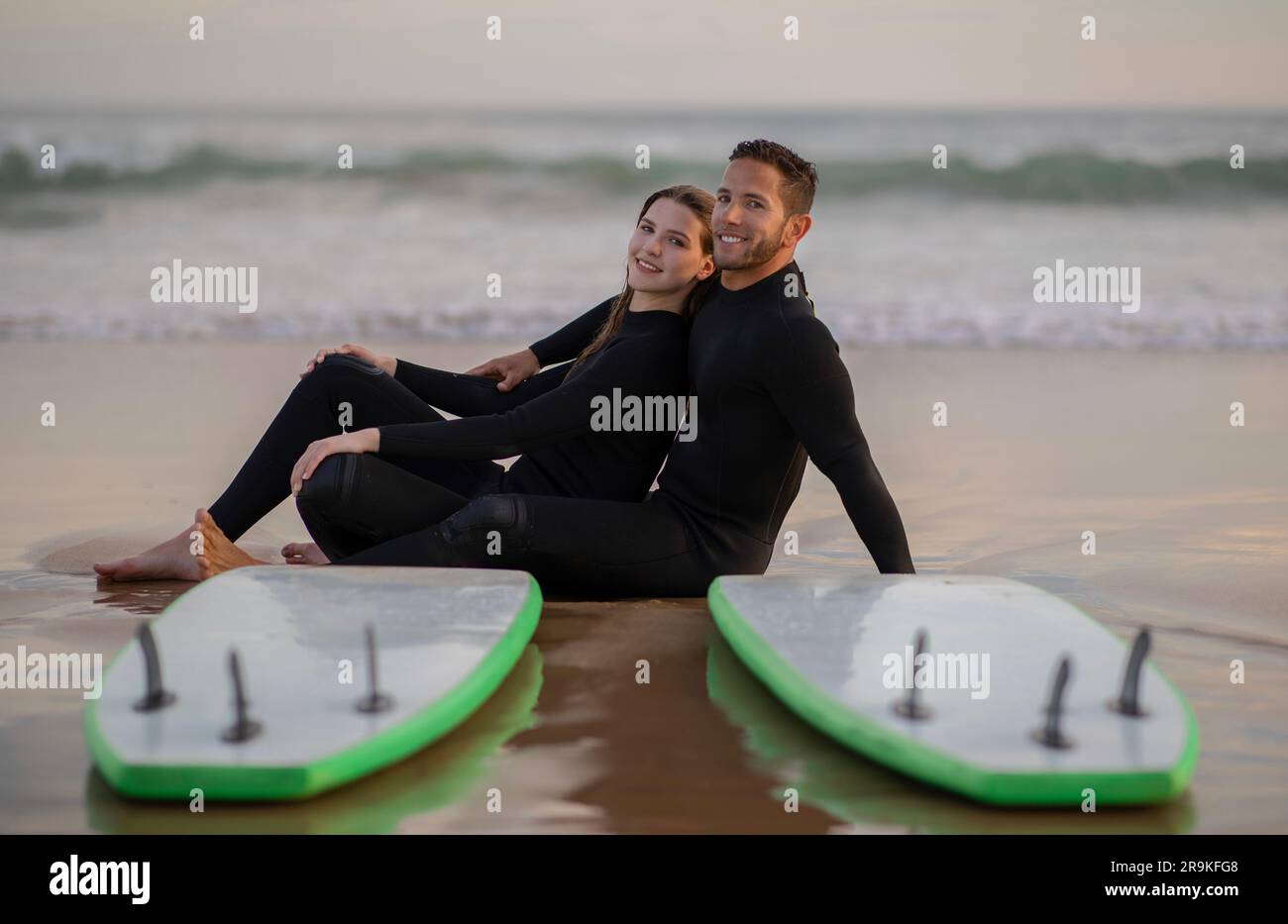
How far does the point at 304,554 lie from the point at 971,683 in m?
2.08

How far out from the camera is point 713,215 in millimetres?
3232

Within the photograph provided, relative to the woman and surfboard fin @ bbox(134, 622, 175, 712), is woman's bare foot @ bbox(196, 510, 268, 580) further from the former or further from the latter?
surfboard fin @ bbox(134, 622, 175, 712)

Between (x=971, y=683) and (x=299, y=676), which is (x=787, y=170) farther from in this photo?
(x=299, y=676)

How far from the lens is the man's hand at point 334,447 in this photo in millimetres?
3154

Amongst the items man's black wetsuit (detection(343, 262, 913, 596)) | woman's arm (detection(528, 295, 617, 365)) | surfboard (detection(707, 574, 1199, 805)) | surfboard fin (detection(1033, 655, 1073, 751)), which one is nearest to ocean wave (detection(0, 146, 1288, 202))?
woman's arm (detection(528, 295, 617, 365))

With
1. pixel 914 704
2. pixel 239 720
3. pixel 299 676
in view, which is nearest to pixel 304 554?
pixel 299 676

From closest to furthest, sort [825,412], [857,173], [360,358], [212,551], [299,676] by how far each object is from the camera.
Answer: [299,676] < [825,412] < [212,551] < [360,358] < [857,173]

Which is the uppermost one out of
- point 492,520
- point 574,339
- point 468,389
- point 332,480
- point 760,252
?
point 760,252

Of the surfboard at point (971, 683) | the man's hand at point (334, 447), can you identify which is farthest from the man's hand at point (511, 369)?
the surfboard at point (971, 683)

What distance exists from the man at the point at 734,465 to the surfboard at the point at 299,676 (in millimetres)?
246

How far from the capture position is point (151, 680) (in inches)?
85.7

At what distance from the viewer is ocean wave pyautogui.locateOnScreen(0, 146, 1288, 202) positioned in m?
12.7

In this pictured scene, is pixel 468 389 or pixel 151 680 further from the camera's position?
pixel 468 389

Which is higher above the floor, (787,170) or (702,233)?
(787,170)
